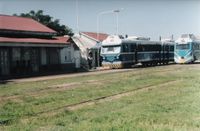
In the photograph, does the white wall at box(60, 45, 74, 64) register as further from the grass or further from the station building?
the grass

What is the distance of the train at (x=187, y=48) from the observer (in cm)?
4812

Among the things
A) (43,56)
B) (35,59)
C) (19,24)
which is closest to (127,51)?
(43,56)

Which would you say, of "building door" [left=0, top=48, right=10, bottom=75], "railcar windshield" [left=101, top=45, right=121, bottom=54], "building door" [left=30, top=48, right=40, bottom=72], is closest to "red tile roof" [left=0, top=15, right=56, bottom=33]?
"building door" [left=30, top=48, right=40, bottom=72]

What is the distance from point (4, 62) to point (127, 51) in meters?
12.1

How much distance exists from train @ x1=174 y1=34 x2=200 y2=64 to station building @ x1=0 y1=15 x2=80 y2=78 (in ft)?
42.9

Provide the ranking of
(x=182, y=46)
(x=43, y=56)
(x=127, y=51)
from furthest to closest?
1. (x=182, y=46)
2. (x=43, y=56)
3. (x=127, y=51)

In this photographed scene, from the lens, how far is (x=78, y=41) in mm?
61219

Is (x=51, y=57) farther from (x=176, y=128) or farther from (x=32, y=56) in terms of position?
(x=176, y=128)

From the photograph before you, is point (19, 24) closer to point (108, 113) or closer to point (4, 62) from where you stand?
point (4, 62)

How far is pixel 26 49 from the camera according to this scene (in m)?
40.6

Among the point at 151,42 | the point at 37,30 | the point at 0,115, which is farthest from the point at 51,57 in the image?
the point at 0,115

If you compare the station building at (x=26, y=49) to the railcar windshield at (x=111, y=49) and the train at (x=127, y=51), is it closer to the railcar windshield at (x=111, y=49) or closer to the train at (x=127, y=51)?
the railcar windshield at (x=111, y=49)

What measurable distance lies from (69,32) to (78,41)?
12.0m

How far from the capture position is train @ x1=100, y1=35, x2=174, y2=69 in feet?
139
